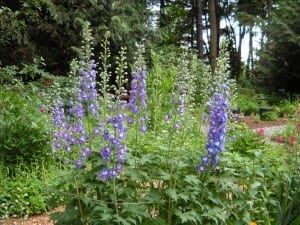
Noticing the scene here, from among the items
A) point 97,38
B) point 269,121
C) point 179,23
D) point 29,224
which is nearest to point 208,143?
point 29,224

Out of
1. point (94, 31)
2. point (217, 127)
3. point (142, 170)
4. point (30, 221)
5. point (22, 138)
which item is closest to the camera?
point (217, 127)

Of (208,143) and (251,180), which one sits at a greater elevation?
(208,143)

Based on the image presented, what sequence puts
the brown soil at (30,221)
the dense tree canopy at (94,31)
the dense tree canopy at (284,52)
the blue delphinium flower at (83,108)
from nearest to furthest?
1. the blue delphinium flower at (83,108)
2. the brown soil at (30,221)
3. the dense tree canopy at (94,31)
4. the dense tree canopy at (284,52)

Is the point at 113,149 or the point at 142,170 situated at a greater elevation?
the point at 113,149

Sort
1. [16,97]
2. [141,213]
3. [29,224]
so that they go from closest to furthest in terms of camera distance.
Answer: [141,213]
[29,224]
[16,97]

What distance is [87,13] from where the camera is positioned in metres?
11.6

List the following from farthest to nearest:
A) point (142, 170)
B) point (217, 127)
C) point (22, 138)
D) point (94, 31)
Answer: point (94, 31)
point (22, 138)
point (142, 170)
point (217, 127)

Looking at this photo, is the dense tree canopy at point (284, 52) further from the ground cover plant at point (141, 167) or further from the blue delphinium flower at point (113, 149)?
the blue delphinium flower at point (113, 149)

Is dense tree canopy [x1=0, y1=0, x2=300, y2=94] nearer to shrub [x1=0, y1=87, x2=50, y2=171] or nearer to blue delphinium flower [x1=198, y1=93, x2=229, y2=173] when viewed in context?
shrub [x1=0, y1=87, x2=50, y2=171]

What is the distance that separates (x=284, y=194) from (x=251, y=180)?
0.45 m

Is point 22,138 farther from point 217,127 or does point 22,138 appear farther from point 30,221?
point 217,127

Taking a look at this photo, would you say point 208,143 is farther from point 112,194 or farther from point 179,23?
point 179,23

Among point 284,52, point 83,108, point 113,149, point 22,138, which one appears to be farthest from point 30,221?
point 284,52

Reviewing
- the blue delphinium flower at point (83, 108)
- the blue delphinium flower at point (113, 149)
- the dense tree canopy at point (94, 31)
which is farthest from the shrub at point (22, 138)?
the blue delphinium flower at point (113, 149)
